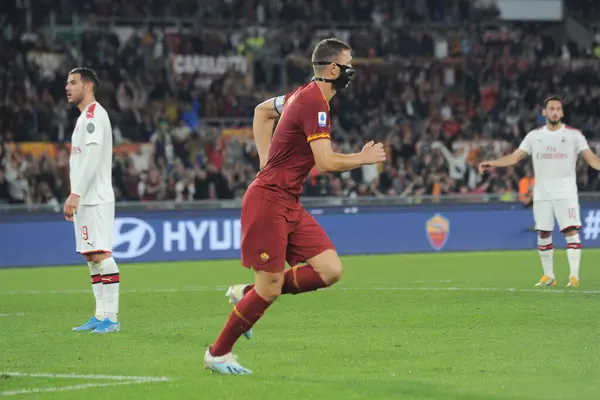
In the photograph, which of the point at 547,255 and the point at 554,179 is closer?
the point at 547,255

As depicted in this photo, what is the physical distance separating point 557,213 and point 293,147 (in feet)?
26.3

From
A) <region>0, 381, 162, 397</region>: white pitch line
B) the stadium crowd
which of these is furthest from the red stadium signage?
<region>0, 381, 162, 397</region>: white pitch line

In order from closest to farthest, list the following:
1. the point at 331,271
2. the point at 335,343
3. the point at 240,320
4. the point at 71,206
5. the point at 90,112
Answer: the point at 240,320 → the point at 331,271 → the point at 335,343 → the point at 71,206 → the point at 90,112

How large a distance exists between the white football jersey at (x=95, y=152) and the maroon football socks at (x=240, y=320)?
3384 millimetres

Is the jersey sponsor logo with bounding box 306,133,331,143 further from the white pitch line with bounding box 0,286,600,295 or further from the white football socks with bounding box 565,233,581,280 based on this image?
the white football socks with bounding box 565,233,581,280

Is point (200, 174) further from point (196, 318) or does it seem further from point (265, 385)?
point (265, 385)

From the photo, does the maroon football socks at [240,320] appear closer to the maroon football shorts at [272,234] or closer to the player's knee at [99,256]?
the maroon football shorts at [272,234]

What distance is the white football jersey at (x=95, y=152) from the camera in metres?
10.4

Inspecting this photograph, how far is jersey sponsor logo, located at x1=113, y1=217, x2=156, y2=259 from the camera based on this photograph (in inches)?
831

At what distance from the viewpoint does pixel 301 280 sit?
25.6ft

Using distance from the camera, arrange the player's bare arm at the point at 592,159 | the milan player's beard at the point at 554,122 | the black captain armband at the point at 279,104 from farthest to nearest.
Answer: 1. the milan player's beard at the point at 554,122
2. the player's bare arm at the point at 592,159
3. the black captain armband at the point at 279,104

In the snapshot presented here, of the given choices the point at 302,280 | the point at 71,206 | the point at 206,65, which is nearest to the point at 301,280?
the point at 302,280

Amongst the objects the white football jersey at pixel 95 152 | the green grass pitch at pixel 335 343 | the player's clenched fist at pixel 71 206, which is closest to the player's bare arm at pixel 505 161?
the green grass pitch at pixel 335 343

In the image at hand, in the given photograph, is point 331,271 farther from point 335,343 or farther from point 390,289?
point 390,289
